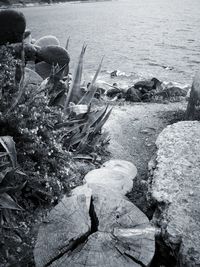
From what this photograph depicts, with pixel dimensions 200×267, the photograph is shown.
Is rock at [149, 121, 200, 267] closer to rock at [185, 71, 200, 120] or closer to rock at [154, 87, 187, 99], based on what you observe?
rock at [185, 71, 200, 120]

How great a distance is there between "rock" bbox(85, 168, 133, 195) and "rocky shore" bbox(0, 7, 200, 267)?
11 mm

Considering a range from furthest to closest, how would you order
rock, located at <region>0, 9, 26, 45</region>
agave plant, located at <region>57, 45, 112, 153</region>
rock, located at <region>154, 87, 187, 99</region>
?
rock, located at <region>154, 87, 187, 99</region>, rock, located at <region>0, 9, 26, 45</region>, agave plant, located at <region>57, 45, 112, 153</region>

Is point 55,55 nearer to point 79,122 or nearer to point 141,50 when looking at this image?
point 79,122

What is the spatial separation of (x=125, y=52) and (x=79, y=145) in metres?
11.3

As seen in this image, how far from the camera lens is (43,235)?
214 centimetres

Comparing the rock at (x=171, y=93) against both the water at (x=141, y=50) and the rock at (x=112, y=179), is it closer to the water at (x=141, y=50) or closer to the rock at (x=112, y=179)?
the water at (x=141, y=50)

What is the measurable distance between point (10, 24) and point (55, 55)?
1.22 m

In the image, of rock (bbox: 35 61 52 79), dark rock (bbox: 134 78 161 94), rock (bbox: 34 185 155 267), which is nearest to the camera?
rock (bbox: 34 185 155 267)

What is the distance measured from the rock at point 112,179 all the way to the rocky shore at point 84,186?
0.01m

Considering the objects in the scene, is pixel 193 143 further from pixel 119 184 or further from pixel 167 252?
pixel 167 252

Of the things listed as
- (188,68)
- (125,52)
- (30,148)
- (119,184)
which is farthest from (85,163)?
(125,52)

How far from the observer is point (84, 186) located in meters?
2.78

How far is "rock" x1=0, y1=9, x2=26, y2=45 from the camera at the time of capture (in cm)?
494

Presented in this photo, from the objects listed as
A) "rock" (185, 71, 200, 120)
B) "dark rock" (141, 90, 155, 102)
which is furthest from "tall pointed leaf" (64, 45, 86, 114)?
"dark rock" (141, 90, 155, 102)
